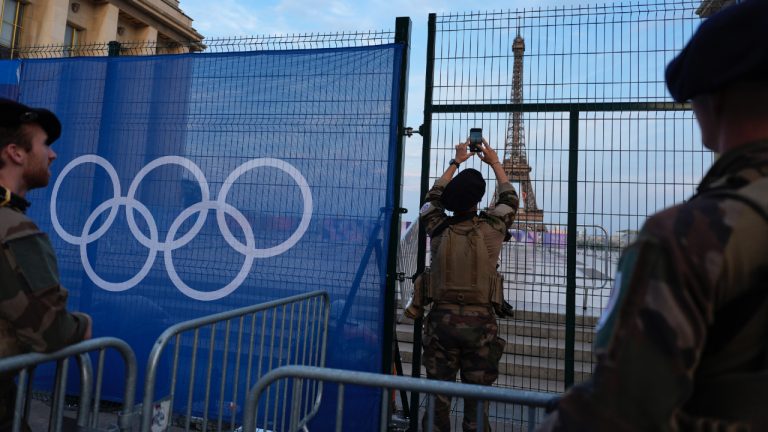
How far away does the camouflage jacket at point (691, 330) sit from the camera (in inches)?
29.8

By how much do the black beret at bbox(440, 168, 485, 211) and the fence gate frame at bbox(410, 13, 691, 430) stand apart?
1.56 feet

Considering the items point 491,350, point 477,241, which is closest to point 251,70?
point 477,241

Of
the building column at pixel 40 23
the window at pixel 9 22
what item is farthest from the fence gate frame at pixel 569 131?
the building column at pixel 40 23

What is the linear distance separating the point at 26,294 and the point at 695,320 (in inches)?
84.2

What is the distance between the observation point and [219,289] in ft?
15.0

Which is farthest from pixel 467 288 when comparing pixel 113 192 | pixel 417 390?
pixel 113 192

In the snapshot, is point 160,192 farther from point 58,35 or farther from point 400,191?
point 58,35

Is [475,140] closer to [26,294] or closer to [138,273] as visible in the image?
[26,294]

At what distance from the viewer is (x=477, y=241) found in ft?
12.7

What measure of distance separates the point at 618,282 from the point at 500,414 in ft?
15.2

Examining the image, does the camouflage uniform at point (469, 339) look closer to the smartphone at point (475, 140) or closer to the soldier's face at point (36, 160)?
the smartphone at point (475, 140)

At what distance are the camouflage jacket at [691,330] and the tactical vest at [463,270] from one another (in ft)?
9.84

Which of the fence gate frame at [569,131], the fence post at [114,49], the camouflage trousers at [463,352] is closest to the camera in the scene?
the camouflage trousers at [463,352]

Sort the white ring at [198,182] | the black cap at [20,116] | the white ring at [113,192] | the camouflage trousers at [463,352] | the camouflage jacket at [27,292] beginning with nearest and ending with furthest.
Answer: the camouflage jacket at [27,292] → the black cap at [20,116] → the camouflage trousers at [463,352] → the white ring at [198,182] → the white ring at [113,192]
